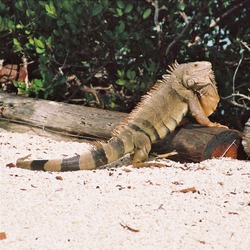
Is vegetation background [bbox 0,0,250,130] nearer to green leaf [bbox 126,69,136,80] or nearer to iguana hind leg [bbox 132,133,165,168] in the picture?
green leaf [bbox 126,69,136,80]

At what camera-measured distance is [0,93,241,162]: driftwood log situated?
20.5 feet

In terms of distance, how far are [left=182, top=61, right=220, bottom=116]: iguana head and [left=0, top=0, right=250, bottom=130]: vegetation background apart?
125 cm

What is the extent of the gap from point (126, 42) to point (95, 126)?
5.86ft

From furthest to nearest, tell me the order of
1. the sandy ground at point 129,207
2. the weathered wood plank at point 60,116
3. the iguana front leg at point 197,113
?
the weathered wood plank at point 60,116
the iguana front leg at point 197,113
the sandy ground at point 129,207

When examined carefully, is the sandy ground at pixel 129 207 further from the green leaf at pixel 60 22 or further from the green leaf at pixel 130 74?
the green leaf at pixel 60 22

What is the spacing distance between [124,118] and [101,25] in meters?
2.03

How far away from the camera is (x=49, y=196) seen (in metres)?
4.83

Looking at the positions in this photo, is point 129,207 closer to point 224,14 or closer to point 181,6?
point 181,6

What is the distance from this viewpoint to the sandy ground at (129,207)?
12.9 ft

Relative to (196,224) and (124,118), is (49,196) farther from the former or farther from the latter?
(124,118)

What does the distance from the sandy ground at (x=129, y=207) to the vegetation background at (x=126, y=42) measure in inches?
94.6

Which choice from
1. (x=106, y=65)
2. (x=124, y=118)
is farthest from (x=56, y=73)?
(x=124, y=118)

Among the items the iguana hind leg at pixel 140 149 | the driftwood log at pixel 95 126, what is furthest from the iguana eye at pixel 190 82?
the iguana hind leg at pixel 140 149

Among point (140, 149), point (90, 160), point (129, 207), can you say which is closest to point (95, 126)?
point (140, 149)
